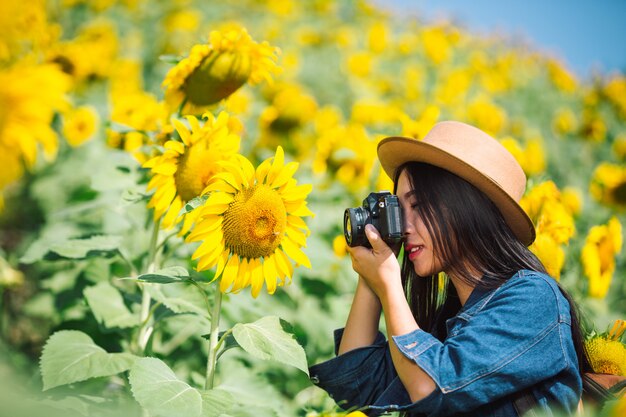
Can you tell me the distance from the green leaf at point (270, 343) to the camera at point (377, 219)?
1.06 ft

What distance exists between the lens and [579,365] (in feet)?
5.26

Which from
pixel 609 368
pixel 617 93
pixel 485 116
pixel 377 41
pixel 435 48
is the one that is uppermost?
pixel 617 93

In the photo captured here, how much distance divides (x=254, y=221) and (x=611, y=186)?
289cm

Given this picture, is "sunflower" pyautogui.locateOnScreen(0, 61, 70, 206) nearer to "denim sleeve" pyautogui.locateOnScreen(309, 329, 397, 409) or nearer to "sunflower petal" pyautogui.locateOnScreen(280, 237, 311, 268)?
"sunflower petal" pyautogui.locateOnScreen(280, 237, 311, 268)

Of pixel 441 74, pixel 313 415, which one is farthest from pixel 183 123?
pixel 441 74

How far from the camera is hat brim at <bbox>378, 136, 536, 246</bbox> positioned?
1604 millimetres

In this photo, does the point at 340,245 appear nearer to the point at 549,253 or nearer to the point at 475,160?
the point at 549,253

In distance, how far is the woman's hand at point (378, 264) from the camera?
1.55 metres

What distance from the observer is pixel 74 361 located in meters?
1.67

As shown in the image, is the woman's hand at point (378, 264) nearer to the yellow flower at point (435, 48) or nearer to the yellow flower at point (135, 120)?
the yellow flower at point (135, 120)

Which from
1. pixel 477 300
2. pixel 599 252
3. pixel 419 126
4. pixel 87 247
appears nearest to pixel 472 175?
pixel 477 300

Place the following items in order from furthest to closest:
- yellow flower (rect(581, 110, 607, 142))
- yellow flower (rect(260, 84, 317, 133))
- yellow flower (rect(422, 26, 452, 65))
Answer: yellow flower (rect(422, 26, 452, 65)) < yellow flower (rect(581, 110, 607, 142)) < yellow flower (rect(260, 84, 317, 133))

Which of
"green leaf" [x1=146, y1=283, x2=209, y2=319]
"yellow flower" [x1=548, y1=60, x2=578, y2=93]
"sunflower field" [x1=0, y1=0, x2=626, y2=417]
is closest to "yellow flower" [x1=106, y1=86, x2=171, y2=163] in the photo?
"sunflower field" [x1=0, y1=0, x2=626, y2=417]

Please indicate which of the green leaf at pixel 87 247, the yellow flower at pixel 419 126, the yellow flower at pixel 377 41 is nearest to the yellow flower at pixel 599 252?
the yellow flower at pixel 419 126
